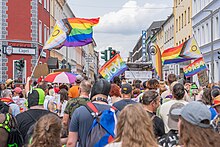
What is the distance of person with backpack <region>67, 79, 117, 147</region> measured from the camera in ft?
15.7

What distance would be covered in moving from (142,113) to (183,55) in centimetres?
1355

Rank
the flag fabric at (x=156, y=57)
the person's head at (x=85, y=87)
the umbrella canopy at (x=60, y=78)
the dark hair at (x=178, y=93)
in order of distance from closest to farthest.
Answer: the person's head at (x=85, y=87), the dark hair at (x=178, y=93), the umbrella canopy at (x=60, y=78), the flag fabric at (x=156, y=57)

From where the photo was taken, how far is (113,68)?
53.9 feet

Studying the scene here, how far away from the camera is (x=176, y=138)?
4480 mm

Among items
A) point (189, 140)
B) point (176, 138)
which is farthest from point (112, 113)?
point (189, 140)

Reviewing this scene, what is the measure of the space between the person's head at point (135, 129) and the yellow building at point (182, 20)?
4388cm

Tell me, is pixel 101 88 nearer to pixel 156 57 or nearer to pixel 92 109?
pixel 92 109

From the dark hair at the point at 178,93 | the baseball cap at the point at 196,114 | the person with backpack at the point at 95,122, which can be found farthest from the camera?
the dark hair at the point at 178,93

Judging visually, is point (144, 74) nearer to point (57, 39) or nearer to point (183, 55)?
point (183, 55)

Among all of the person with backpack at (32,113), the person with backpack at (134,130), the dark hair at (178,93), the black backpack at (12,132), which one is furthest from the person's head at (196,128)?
the dark hair at (178,93)

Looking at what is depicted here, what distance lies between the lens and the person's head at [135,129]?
343cm

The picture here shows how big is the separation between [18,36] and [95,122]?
87.1ft

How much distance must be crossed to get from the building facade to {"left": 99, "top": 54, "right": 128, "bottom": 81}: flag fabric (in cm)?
1394

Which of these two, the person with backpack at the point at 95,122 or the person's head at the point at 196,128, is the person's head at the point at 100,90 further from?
the person's head at the point at 196,128
